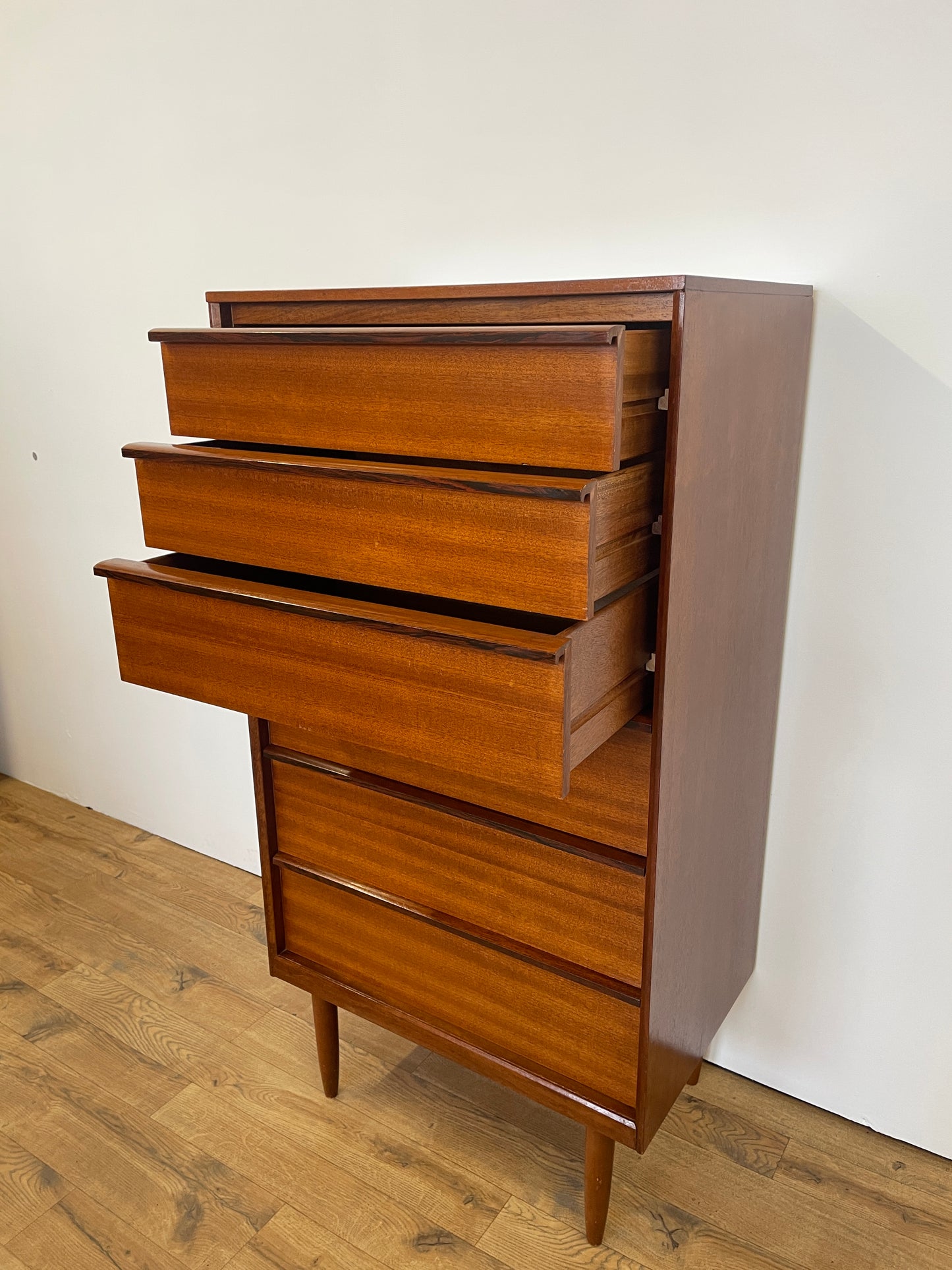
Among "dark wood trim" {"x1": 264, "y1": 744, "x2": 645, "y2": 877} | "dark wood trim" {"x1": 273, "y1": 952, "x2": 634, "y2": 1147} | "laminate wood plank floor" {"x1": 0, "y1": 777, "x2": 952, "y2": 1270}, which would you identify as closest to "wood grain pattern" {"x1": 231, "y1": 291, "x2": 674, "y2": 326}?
"dark wood trim" {"x1": 264, "y1": 744, "x2": 645, "y2": 877}

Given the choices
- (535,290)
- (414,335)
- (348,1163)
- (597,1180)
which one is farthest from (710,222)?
(348,1163)

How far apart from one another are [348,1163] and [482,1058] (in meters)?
0.30

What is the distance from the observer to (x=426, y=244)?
1.35m

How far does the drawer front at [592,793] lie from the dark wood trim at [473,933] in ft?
0.47

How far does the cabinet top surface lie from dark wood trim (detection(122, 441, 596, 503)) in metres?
0.16

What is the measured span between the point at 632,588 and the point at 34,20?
1.54 meters

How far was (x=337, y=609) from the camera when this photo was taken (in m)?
0.86

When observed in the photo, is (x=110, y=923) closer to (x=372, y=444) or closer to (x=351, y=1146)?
(x=351, y=1146)

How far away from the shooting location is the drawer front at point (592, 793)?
931 mm

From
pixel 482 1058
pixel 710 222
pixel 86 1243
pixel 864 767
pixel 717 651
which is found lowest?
pixel 86 1243

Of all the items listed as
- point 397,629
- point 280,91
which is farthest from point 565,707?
point 280,91

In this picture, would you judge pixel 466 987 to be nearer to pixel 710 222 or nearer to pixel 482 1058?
pixel 482 1058

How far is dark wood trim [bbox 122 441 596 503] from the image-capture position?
737 millimetres

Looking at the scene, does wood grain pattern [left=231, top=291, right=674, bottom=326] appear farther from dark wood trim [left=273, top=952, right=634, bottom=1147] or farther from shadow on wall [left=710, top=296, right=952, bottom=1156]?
dark wood trim [left=273, top=952, right=634, bottom=1147]
